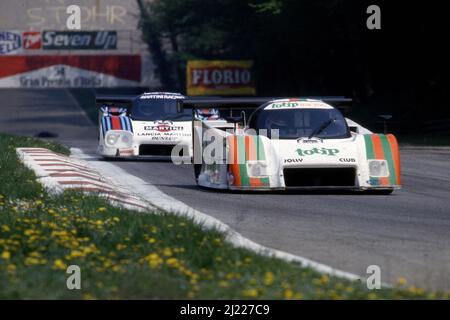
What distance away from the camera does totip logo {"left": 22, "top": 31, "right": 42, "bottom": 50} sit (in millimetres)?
40719

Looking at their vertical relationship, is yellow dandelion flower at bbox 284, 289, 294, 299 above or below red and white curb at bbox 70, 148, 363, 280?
below

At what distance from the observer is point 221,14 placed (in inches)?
1951

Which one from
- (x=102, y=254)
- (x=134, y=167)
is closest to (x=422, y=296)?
(x=102, y=254)

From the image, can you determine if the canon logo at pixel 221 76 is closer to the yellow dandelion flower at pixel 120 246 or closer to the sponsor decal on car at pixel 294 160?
the sponsor decal on car at pixel 294 160

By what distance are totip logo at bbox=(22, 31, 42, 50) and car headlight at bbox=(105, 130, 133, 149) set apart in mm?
20937

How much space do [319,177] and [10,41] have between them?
29.2 m

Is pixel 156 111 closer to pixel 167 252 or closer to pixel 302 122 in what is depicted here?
pixel 302 122

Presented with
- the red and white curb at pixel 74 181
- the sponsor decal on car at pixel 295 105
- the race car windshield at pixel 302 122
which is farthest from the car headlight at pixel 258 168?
the sponsor decal on car at pixel 295 105

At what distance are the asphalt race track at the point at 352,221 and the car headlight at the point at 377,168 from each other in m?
0.27

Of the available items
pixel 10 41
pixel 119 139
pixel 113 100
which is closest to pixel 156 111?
pixel 113 100

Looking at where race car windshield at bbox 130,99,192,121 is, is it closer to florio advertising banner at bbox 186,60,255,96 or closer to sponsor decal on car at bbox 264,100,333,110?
sponsor decal on car at bbox 264,100,333,110

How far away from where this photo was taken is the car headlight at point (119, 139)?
2053 cm

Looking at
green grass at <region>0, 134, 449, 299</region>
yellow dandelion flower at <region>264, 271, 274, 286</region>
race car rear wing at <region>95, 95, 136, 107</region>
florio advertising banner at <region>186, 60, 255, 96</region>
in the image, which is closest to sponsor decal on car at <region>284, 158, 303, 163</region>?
green grass at <region>0, 134, 449, 299</region>

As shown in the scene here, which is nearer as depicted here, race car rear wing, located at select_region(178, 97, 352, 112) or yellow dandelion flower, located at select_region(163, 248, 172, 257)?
yellow dandelion flower, located at select_region(163, 248, 172, 257)
